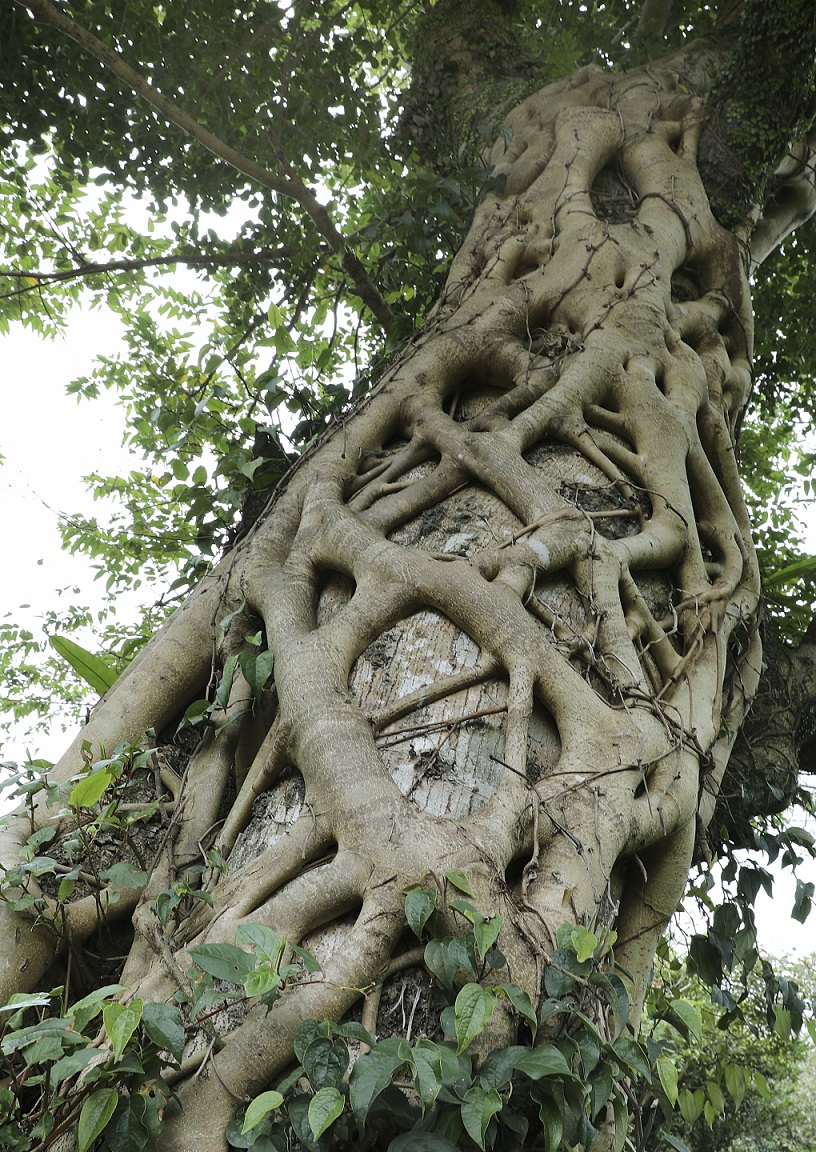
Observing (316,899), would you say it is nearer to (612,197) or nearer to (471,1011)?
(471,1011)

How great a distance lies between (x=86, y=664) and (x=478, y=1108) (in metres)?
1.80

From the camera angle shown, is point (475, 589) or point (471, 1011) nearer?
point (471, 1011)

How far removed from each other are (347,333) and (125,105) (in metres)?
1.72

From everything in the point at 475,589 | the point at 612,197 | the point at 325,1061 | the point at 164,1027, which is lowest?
the point at 325,1061

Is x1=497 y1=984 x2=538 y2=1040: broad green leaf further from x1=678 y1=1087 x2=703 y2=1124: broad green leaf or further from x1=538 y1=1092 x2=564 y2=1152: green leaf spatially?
x1=678 y1=1087 x2=703 y2=1124: broad green leaf

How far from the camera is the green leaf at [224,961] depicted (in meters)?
1.10

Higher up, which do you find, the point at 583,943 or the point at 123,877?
the point at 123,877

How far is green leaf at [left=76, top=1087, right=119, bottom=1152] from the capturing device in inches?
40.9

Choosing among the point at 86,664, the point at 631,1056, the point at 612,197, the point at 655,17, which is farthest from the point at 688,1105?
the point at 655,17

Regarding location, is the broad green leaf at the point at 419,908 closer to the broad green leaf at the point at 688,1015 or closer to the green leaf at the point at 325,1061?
the green leaf at the point at 325,1061

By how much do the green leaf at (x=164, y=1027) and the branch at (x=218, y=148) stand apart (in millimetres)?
3042

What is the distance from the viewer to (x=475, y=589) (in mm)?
1740

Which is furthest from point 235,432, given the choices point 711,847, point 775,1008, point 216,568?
point 775,1008

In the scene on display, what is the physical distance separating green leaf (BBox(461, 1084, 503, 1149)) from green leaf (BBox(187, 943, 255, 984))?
1.00 feet
